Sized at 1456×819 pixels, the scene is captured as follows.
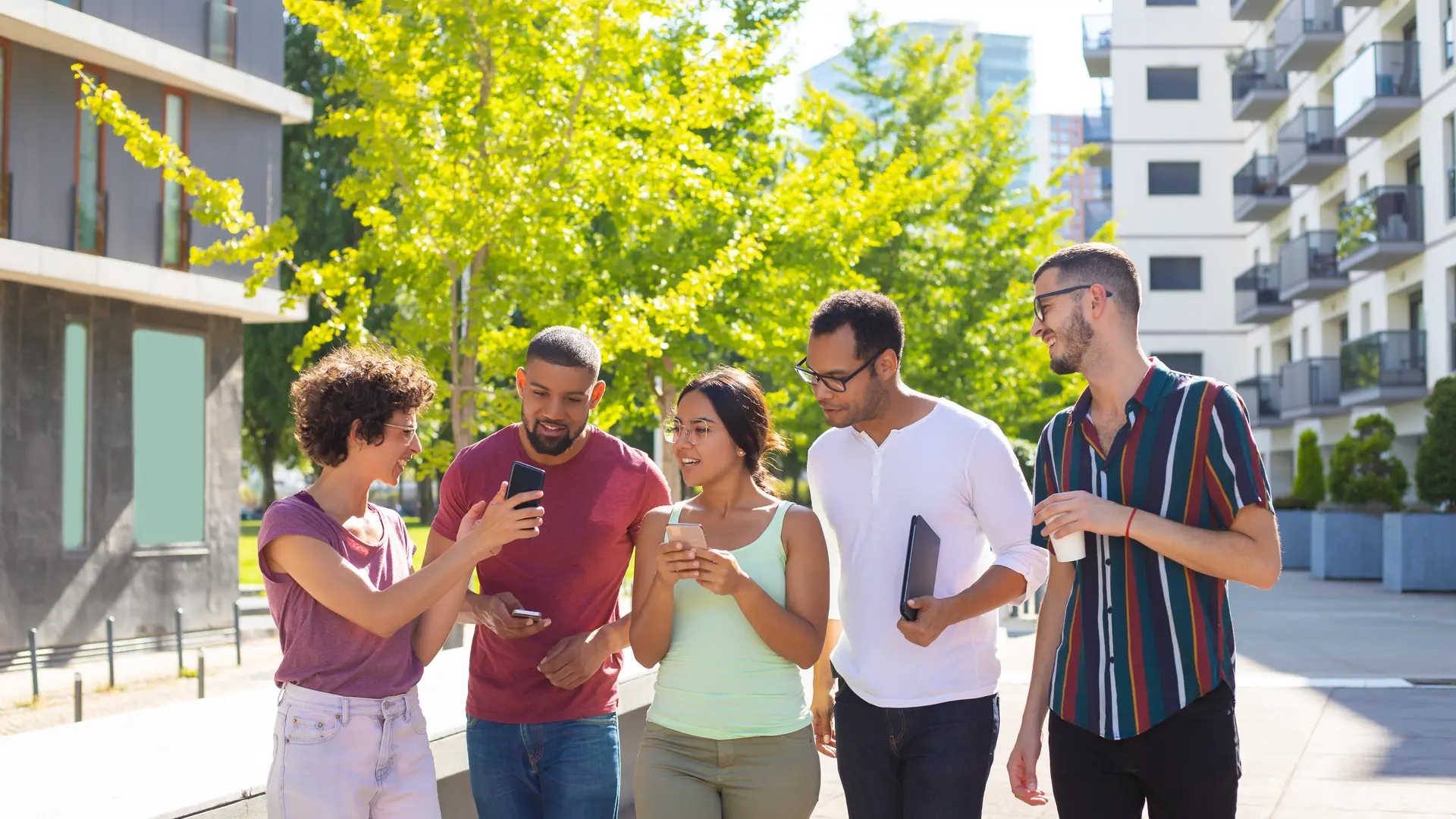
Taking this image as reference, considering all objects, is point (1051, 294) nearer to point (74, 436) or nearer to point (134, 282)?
point (134, 282)

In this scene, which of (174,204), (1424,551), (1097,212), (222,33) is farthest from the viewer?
(1097,212)

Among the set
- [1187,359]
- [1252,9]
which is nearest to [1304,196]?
[1252,9]

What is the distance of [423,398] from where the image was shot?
355 cm

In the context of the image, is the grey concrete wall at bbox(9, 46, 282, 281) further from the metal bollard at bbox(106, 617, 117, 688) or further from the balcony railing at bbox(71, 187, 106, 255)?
the metal bollard at bbox(106, 617, 117, 688)

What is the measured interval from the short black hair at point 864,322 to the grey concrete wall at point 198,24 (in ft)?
55.7

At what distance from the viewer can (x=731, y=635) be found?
12.1 feet

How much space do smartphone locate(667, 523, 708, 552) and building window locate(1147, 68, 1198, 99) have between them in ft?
163

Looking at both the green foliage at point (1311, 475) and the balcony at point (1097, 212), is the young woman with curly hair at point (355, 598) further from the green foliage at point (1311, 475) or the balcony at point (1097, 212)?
the balcony at point (1097, 212)

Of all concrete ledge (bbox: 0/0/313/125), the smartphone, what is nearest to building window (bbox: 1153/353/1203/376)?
concrete ledge (bbox: 0/0/313/125)

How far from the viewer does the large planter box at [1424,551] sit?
23.9m

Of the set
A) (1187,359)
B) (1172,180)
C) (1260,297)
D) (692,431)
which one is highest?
(1172,180)

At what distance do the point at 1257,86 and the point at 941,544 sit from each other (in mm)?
42510

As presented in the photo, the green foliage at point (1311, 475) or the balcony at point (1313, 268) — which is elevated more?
the balcony at point (1313, 268)

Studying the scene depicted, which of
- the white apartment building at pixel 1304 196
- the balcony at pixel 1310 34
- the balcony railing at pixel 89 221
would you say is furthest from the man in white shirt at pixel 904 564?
the balcony at pixel 1310 34
